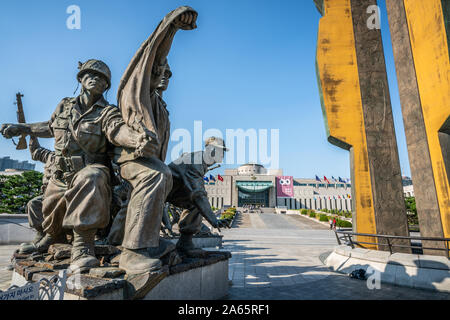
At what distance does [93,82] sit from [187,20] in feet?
4.54

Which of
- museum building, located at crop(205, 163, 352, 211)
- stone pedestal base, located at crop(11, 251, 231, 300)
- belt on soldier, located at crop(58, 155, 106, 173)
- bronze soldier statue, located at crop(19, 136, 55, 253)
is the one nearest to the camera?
stone pedestal base, located at crop(11, 251, 231, 300)

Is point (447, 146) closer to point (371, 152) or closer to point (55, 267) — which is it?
point (371, 152)

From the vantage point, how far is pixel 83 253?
2512 millimetres

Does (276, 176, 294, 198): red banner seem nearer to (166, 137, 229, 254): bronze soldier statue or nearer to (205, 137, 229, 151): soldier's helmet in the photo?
(205, 137, 229, 151): soldier's helmet

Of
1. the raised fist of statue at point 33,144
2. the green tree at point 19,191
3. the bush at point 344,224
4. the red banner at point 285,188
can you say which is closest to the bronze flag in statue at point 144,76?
the raised fist of statue at point 33,144

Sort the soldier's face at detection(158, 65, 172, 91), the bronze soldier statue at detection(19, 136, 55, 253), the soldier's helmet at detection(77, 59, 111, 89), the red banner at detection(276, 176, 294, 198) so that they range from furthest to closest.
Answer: the red banner at detection(276, 176, 294, 198)
the soldier's face at detection(158, 65, 172, 91)
the bronze soldier statue at detection(19, 136, 55, 253)
the soldier's helmet at detection(77, 59, 111, 89)

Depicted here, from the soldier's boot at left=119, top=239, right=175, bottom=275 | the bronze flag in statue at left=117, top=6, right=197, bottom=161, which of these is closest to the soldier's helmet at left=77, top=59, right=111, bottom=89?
the bronze flag in statue at left=117, top=6, right=197, bottom=161

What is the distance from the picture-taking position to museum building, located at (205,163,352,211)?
69000 mm

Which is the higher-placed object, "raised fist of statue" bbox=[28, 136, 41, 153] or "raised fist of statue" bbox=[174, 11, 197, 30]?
"raised fist of statue" bbox=[174, 11, 197, 30]

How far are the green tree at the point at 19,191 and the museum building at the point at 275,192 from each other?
130 feet

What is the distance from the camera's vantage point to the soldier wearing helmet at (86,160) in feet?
8.17

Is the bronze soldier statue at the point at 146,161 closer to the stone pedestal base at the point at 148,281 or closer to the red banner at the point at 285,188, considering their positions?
the stone pedestal base at the point at 148,281
